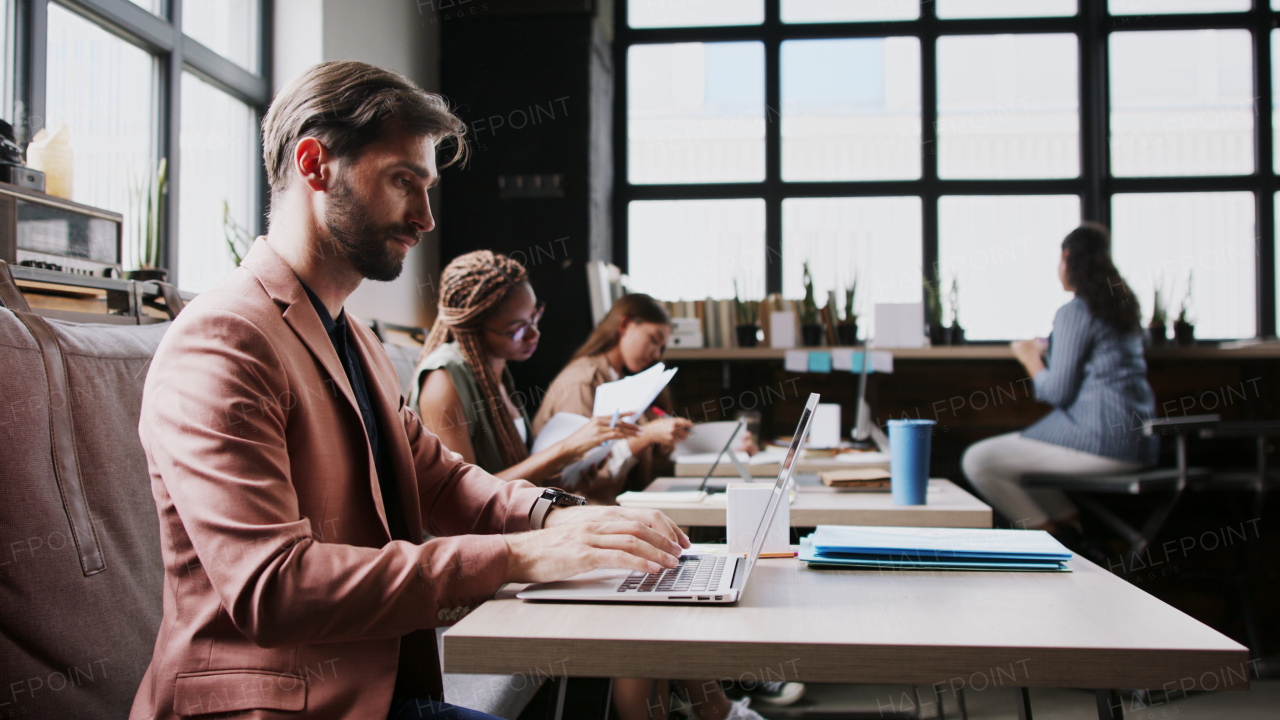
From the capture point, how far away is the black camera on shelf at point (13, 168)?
5.54 ft

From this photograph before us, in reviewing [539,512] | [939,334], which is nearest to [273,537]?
[539,512]

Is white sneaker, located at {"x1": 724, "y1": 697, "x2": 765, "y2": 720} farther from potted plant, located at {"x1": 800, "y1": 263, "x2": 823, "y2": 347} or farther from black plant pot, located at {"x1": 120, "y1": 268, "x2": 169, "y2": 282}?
potted plant, located at {"x1": 800, "y1": 263, "x2": 823, "y2": 347}

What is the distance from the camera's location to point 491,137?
13.7ft

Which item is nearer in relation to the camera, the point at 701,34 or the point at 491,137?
the point at 491,137

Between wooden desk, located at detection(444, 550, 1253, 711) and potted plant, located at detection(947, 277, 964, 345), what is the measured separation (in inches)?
126

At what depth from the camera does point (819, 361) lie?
142 inches

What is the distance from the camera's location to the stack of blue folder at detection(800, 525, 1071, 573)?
120cm

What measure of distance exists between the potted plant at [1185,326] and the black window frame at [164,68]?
3.74 m

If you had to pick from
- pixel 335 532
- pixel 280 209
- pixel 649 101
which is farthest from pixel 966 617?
pixel 649 101

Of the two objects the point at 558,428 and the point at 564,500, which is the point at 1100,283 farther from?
the point at 564,500

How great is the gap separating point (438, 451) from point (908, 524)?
891 millimetres

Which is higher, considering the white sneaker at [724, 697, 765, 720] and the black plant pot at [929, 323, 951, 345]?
the black plant pot at [929, 323, 951, 345]

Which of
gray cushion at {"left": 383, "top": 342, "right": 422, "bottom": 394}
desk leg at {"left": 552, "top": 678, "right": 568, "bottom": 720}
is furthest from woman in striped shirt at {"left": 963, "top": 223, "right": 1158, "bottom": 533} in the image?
desk leg at {"left": 552, "top": 678, "right": 568, "bottom": 720}

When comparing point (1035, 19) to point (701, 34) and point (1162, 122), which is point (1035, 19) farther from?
point (701, 34)
